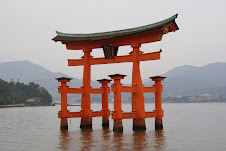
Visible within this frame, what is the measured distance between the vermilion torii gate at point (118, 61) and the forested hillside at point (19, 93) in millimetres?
92826

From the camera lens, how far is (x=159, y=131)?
22.6 m

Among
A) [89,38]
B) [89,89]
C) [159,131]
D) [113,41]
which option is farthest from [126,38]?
[159,131]

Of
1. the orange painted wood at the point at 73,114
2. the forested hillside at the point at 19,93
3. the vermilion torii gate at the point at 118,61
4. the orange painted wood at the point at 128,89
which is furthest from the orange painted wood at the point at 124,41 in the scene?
the forested hillside at the point at 19,93

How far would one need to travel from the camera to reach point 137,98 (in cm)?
2047

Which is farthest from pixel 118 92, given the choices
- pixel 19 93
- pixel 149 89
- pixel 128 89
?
pixel 19 93

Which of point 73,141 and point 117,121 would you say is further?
point 117,121

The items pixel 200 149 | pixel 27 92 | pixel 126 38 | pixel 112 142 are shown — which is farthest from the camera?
pixel 27 92

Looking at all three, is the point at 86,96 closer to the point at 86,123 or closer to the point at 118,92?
the point at 86,123

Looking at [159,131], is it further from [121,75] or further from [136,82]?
[121,75]

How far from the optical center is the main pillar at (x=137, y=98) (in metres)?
20.4

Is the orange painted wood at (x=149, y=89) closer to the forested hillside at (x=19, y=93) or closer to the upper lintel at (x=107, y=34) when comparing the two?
the upper lintel at (x=107, y=34)

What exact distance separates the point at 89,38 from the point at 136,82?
5222 mm

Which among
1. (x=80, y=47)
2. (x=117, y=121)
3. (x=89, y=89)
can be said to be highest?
(x=80, y=47)

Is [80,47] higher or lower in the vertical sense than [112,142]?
Result: higher
